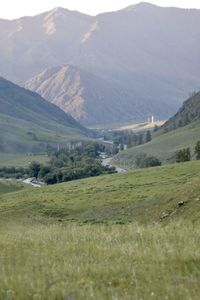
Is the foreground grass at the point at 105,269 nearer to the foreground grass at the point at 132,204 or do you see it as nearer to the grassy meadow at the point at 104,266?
the grassy meadow at the point at 104,266

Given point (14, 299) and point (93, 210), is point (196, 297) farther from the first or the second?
point (93, 210)

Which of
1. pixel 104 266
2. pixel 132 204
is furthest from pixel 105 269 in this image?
pixel 132 204

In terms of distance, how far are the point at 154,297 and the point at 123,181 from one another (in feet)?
261

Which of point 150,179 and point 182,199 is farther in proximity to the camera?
point 150,179

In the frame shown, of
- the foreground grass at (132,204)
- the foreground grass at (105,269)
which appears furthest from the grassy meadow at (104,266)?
the foreground grass at (132,204)

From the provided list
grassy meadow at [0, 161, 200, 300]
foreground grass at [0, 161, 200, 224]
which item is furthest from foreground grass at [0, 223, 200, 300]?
foreground grass at [0, 161, 200, 224]

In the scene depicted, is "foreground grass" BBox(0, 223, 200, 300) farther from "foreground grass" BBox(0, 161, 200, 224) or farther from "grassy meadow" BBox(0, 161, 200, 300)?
"foreground grass" BBox(0, 161, 200, 224)

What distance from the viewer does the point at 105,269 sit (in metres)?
13.0

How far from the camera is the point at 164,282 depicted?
1167cm

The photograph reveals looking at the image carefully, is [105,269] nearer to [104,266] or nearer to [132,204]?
[104,266]

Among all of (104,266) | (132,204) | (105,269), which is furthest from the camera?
(132,204)

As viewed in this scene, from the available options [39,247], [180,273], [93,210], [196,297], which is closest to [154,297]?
[196,297]

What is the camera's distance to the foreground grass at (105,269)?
11125mm

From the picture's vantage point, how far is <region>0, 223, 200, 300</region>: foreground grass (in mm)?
11125
